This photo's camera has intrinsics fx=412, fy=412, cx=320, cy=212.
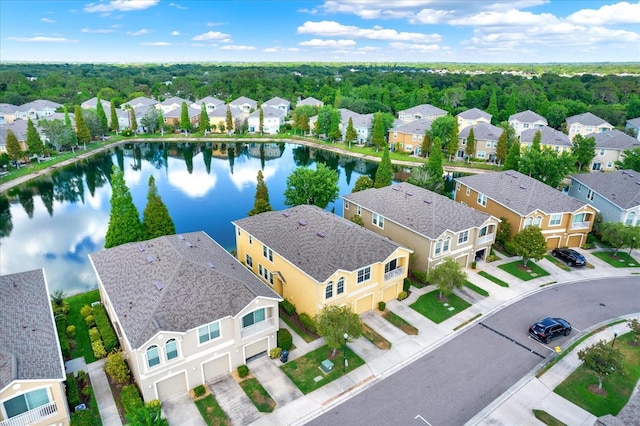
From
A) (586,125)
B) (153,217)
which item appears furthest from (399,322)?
(586,125)

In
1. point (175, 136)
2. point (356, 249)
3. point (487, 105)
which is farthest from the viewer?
point (487, 105)

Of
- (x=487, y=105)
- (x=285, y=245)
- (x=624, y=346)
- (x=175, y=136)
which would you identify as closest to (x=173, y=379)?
(x=285, y=245)

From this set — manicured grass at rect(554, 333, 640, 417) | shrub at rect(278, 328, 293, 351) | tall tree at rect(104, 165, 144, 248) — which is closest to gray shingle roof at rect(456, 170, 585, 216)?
manicured grass at rect(554, 333, 640, 417)

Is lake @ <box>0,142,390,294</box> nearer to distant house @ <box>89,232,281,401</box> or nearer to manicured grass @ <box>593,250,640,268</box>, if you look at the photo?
distant house @ <box>89,232,281,401</box>

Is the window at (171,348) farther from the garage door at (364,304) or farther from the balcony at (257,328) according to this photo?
the garage door at (364,304)

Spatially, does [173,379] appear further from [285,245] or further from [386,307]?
[386,307]

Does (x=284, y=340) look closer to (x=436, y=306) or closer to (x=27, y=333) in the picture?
(x=436, y=306)

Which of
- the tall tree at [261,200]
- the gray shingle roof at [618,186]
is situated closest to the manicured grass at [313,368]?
the tall tree at [261,200]
